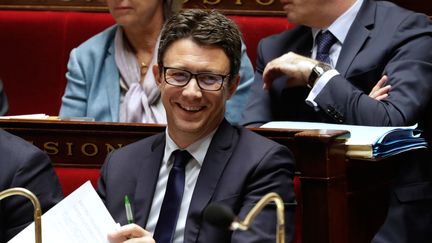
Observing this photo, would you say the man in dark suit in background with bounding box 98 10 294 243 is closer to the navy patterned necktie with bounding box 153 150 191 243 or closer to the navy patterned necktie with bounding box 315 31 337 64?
the navy patterned necktie with bounding box 153 150 191 243

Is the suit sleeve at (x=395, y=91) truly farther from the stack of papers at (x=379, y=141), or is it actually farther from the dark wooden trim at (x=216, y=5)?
the dark wooden trim at (x=216, y=5)

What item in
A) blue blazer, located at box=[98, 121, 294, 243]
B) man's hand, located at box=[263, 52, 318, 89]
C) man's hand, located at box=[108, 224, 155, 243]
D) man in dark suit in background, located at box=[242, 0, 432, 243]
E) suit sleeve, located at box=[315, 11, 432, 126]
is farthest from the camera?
man's hand, located at box=[263, 52, 318, 89]

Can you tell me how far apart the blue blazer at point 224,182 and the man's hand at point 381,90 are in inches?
18.1

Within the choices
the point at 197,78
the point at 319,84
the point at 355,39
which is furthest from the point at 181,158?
the point at 355,39

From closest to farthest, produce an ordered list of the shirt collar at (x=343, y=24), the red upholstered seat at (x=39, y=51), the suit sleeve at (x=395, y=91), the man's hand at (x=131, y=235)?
the man's hand at (x=131, y=235)
the suit sleeve at (x=395, y=91)
the shirt collar at (x=343, y=24)
the red upholstered seat at (x=39, y=51)

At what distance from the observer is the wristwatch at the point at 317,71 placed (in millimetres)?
1903

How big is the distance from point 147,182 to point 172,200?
0.20ft

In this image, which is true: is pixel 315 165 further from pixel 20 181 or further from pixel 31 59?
pixel 31 59

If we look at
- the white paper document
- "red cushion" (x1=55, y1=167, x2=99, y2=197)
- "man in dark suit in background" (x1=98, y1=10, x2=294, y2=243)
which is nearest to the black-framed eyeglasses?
"man in dark suit in background" (x1=98, y1=10, x2=294, y2=243)

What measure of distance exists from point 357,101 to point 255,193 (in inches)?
20.3

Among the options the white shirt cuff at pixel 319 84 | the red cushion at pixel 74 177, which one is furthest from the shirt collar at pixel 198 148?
the white shirt cuff at pixel 319 84

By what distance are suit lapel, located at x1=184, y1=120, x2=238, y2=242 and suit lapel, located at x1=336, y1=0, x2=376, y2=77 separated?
21.0 inches

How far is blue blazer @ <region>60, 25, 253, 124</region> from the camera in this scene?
213cm

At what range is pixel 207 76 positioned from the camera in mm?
1459
